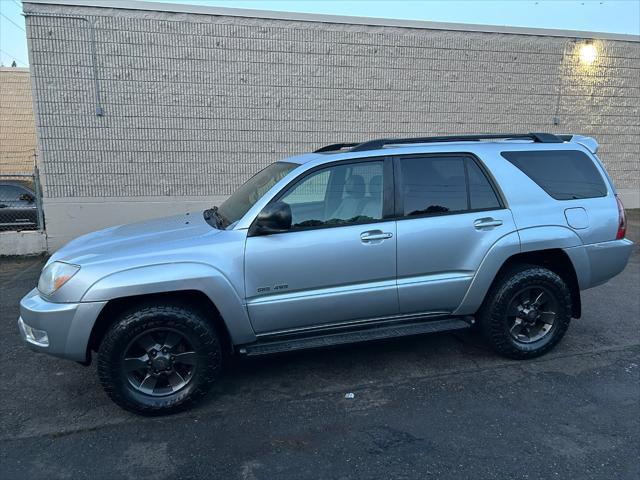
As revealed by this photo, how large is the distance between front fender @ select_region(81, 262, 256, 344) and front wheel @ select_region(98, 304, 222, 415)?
16 cm

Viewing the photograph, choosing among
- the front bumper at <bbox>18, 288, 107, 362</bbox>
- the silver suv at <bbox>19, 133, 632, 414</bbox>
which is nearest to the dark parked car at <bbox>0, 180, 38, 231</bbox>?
the silver suv at <bbox>19, 133, 632, 414</bbox>

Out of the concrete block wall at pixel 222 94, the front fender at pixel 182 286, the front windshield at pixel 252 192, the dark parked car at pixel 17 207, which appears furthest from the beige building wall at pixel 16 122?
the front fender at pixel 182 286

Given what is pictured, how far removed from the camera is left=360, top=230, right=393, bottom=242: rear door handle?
144 inches

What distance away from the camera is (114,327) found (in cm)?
326

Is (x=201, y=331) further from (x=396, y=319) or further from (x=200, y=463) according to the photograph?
(x=396, y=319)

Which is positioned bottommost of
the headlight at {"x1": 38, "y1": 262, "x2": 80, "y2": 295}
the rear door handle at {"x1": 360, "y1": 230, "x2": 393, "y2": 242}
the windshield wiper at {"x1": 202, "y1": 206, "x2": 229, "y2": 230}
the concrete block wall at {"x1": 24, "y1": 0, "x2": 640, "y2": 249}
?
the headlight at {"x1": 38, "y1": 262, "x2": 80, "y2": 295}

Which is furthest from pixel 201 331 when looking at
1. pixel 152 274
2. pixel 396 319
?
pixel 396 319

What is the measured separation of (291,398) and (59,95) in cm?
727

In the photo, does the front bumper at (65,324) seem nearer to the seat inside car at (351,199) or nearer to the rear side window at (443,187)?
the seat inside car at (351,199)

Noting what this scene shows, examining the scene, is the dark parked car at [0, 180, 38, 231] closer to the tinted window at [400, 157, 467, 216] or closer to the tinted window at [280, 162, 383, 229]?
the tinted window at [280, 162, 383, 229]

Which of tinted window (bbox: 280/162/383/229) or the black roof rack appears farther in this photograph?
the black roof rack

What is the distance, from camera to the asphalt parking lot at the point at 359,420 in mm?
2840

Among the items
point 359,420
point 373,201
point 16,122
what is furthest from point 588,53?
point 16,122

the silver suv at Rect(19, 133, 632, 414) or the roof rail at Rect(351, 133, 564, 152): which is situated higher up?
the roof rail at Rect(351, 133, 564, 152)
